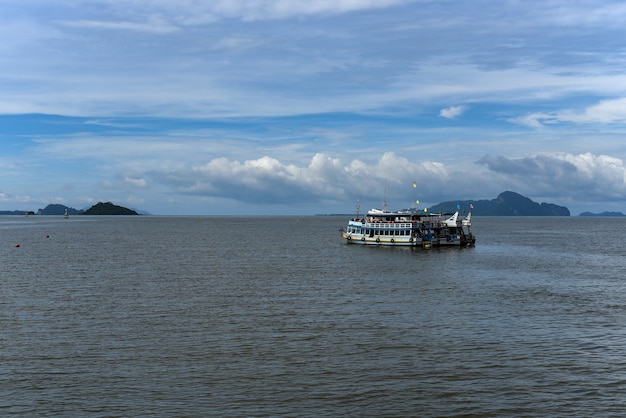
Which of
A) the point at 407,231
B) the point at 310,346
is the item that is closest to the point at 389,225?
the point at 407,231

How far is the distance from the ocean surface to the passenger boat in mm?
54812

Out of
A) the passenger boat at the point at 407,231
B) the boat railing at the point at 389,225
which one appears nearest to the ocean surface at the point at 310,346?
the passenger boat at the point at 407,231

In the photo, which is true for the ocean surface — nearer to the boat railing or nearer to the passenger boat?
the passenger boat

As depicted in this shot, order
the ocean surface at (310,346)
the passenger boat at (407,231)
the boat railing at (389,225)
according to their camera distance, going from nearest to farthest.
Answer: the ocean surface at (310,346) < the passenger boat at (407,231) < the boat railing at (389,225)

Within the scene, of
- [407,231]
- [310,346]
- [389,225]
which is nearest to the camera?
[310,346]

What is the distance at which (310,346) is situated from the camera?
37656mm

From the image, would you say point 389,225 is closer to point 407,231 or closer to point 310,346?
point 407,231

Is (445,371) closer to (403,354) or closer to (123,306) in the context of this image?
(403,354)

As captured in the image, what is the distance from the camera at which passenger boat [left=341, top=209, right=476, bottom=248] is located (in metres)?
129

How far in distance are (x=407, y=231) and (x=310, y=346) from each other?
95129 mm

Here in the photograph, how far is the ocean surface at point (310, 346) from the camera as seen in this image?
27.9 meters

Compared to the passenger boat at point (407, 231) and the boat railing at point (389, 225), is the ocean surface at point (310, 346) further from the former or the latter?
the boat railing at point (389, 225)

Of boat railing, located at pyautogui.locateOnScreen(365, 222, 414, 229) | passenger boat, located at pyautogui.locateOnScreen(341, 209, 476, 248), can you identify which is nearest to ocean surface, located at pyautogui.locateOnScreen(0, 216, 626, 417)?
passenger boat, located at pyautogui.locateOnScreen(341, 209, 476, 248)

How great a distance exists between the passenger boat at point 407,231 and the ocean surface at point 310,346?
180ft
